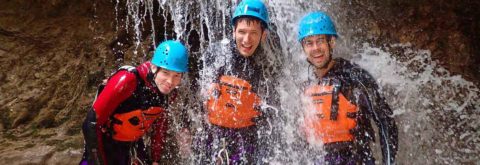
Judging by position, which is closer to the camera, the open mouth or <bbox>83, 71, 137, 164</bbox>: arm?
<bbox>83, 71, 137, 164</bbox>: arm

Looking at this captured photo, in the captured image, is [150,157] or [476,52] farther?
[476,52]

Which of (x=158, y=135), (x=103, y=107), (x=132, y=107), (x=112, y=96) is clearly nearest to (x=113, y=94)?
(x=112, y=96)

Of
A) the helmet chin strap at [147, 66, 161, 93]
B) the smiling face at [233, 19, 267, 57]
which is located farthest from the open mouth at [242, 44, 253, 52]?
the helmet chin strap at [147, 66, 161, 93]

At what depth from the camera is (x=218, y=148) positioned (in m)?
3.46

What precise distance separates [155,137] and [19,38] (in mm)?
3368

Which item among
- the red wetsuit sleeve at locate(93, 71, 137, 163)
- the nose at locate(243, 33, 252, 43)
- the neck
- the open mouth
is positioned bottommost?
the red wetsuit sleeve at locate(93, 71, 137, 163)

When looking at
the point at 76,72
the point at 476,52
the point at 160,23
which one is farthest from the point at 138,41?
the point at 476,52

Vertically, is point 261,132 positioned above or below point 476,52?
below

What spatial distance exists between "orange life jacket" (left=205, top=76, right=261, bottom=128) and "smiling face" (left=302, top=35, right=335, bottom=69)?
1.95 ft

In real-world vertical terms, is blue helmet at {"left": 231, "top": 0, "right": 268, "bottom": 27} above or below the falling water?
above

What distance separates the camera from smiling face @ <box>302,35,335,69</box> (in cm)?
323

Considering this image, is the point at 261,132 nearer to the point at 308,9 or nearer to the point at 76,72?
the point at 308,9

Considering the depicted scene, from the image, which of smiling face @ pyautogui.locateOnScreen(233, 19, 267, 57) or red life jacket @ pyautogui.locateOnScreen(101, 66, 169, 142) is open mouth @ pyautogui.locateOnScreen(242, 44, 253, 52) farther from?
red life jacket @ pyautogui.locateOnScreen(101, 66, 169, 142)

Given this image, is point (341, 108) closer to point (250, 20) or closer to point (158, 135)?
point (250, 20)
